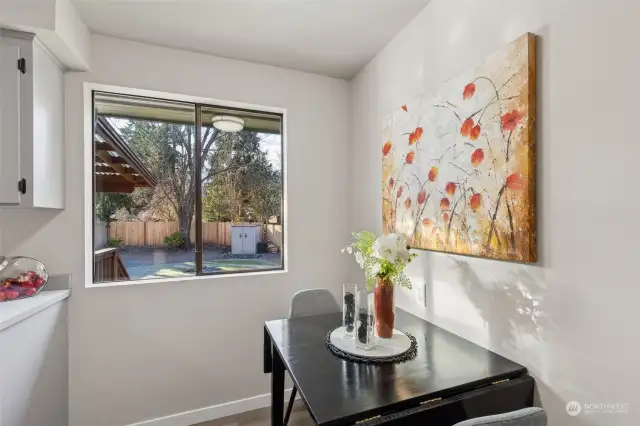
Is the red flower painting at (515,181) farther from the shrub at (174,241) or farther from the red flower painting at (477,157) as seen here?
the shrub at (174,241)

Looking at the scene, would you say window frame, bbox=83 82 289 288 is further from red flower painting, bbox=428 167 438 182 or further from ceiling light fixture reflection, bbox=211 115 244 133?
red flower painting, bbox=428 167 438 182

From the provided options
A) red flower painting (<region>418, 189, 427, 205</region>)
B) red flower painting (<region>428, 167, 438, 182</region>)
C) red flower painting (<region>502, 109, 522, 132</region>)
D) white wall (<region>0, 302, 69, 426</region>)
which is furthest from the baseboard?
red flower painting (<region>502, 109, 522, 132</region>)

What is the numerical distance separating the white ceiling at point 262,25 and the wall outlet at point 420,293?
1585 mm

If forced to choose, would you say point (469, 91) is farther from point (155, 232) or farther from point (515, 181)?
point (155, 232)

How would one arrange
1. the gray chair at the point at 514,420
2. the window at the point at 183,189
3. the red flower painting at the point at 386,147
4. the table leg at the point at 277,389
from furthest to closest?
1. the window at the point at 183,189
2. the red flower painting at the point at 386,147
3. the table leg at the point at 277,389
4. the gray chair at the point at 514,420

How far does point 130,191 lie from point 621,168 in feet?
8.50

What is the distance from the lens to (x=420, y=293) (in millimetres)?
1788

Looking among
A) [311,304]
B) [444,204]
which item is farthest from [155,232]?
[444,204]

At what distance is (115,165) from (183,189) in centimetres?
47

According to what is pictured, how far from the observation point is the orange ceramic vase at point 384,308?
4.80 feet

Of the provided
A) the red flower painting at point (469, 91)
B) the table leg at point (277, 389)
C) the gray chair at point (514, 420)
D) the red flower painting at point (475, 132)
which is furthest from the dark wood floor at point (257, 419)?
the red flower painting at point (469, 91)

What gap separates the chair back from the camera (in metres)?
2.01

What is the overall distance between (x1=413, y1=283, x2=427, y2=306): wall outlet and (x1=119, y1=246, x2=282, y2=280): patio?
1.20m

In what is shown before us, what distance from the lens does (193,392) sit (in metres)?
2.19
